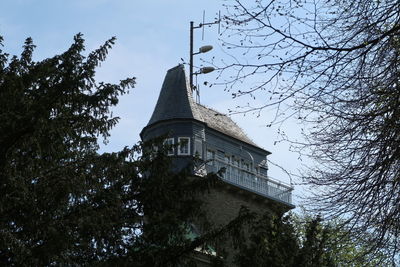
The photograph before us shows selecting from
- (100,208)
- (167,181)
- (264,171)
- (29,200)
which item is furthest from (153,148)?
(264,171)

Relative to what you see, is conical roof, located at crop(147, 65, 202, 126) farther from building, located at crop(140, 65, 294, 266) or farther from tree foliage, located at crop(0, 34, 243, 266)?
tree foliage, located at crop(0, 34, 243, 266)

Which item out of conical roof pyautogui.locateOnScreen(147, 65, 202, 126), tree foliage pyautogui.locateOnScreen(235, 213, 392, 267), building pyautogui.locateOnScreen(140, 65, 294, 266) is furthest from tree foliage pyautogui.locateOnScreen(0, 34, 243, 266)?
conical roof pyautogui.locateOnScreen(147, 65, 202, 126)

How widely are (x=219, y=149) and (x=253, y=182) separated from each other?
2399 millimetres

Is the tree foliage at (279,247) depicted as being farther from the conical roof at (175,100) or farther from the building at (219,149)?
the conical roof at (175,100)

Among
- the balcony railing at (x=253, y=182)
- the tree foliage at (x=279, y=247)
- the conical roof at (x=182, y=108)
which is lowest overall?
the tree foliage at (x=279, y=247)

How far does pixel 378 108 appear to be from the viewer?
11.9m

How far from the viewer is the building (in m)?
39.8

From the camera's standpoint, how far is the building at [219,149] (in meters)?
39.8

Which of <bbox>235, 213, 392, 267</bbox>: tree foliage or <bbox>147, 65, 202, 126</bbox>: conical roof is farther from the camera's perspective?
<bbox>147, 65, 202, 126</bbox>: conical roof

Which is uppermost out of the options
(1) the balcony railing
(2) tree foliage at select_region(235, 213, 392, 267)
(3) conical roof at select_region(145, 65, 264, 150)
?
(3) conical roof at select_region(145, 65, 264, 150)

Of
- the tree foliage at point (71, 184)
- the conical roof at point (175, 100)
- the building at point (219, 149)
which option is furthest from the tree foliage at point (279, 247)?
the conical roof at point (175, 100)

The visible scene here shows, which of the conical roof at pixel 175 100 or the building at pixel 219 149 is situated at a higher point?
the conical roof at pixel 175 100

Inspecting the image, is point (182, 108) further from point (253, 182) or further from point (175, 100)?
point (253, 182)

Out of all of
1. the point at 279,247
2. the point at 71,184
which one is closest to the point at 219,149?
the point at 279,247
